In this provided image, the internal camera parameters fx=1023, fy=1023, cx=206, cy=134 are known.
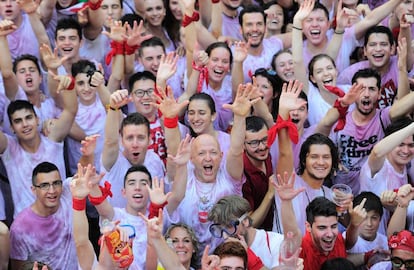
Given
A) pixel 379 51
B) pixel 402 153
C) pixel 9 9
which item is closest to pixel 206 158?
pixel 402 153

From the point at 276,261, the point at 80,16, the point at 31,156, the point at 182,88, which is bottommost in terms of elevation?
the point at 276,261

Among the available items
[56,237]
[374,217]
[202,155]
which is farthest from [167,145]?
[374,217]

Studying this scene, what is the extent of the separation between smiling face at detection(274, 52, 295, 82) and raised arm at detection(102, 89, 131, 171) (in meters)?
1.73

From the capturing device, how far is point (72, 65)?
8.45 metres

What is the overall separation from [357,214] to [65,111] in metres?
2.36

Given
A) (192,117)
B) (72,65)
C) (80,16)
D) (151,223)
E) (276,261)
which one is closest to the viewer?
(151,223)

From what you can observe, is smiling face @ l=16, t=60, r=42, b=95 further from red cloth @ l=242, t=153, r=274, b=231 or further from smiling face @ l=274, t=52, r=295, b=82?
smiling face @ l=274, t=52, r=295, b=82

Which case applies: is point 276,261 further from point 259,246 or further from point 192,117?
point 192,117

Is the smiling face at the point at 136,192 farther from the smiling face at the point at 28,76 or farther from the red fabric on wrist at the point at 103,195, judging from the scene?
the smiling face at the point at 28,76

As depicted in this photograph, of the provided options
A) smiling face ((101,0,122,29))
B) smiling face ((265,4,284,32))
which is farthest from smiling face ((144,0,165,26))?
smiling face ((265,4,284,32))

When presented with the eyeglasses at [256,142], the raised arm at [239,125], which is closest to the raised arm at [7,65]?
the raised arm at [239,125]

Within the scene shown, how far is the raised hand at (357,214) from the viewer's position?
693cm

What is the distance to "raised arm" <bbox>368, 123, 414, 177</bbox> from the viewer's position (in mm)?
7336

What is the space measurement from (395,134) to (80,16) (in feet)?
10.3
